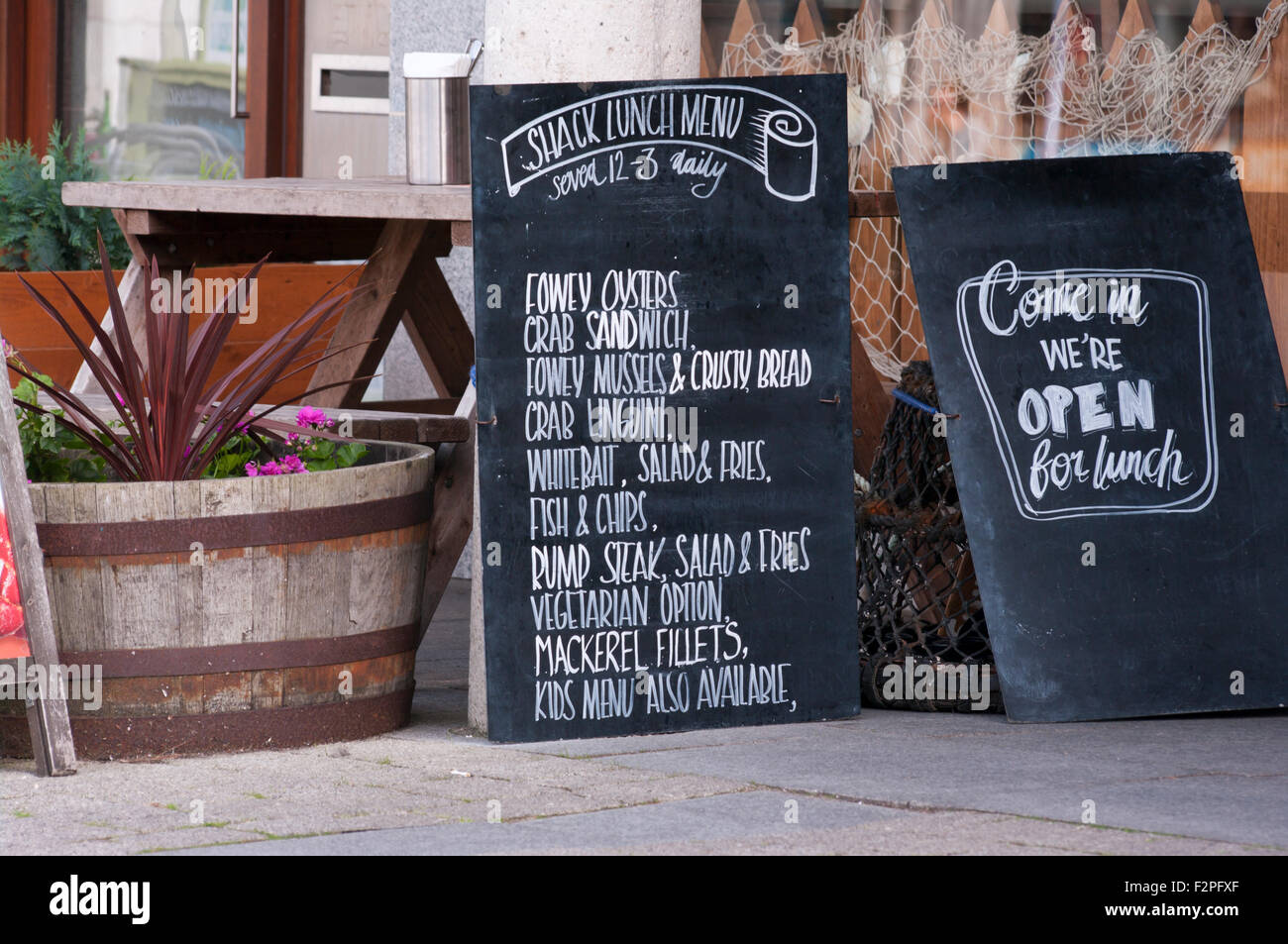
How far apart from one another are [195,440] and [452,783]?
0.99 meters

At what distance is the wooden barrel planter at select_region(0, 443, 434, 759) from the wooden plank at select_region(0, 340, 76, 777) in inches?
3.9

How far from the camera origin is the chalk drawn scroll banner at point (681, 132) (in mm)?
4163

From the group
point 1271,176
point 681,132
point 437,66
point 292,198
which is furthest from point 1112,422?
point 292,198

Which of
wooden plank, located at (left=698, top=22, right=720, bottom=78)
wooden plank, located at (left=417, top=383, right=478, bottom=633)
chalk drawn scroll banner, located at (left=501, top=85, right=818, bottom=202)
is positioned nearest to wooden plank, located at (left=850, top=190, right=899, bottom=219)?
chalk drawn scroll banner, located at (left=501, top=85, right=818, bottom=202)

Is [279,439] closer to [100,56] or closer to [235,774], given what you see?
[235,774]

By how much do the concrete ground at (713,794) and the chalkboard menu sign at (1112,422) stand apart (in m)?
0.18

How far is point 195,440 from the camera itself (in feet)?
13.4

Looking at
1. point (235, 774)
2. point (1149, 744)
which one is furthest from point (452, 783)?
point (1149, 744)

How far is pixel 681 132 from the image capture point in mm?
4285

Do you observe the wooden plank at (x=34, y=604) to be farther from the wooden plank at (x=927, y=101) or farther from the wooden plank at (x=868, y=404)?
the wooden plank at (x=927, y=101)

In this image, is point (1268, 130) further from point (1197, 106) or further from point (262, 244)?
point (262, 244)

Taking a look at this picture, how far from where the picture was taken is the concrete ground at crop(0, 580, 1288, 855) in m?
3.25

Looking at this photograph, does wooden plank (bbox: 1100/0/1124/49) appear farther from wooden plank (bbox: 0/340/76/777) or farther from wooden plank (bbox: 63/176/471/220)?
wooden plank (bbox: 0/340/76/777)

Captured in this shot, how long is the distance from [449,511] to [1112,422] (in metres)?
1.68
